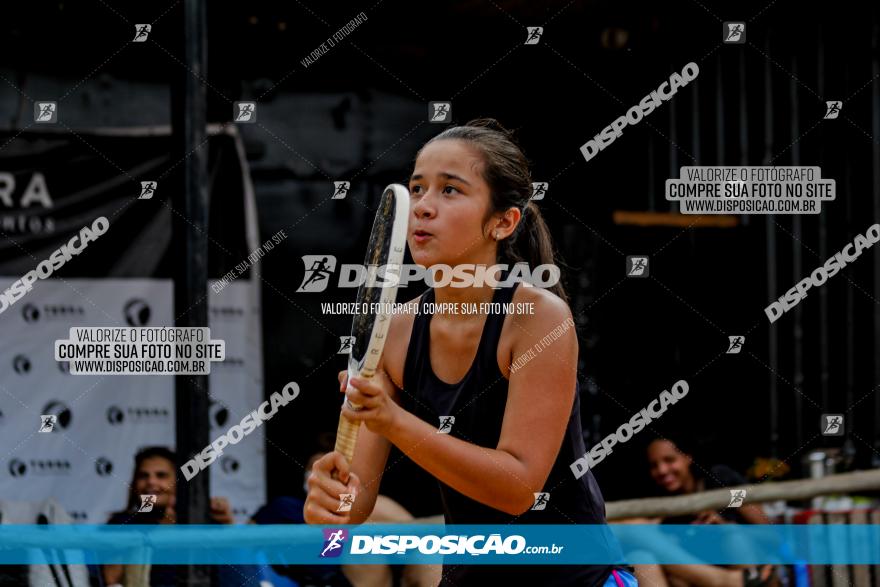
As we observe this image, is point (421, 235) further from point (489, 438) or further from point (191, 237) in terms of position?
point (191, 237)

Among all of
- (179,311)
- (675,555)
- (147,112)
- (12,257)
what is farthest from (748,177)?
(12,257)

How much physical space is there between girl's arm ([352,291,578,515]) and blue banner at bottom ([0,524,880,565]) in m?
0.33

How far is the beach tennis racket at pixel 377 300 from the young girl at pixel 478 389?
51mm

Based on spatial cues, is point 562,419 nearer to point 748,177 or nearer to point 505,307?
point 505,307

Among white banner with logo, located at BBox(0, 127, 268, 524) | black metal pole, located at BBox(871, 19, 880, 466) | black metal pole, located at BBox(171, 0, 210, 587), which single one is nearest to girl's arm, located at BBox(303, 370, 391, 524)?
black metal pole, located at BBox(171, 0, 210, 587)

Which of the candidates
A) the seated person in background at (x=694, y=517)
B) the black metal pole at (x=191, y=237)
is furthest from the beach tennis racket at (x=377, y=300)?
the seated person in background at (x=694, y=517)

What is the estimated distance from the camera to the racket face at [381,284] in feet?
9.35

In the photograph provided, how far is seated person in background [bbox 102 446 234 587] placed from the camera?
5.56 m

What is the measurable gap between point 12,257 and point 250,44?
184 cm

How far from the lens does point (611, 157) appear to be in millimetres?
7516

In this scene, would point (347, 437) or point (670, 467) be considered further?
point (670, 467)

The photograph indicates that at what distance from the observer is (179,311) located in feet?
15.2

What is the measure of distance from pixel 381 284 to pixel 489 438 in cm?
54

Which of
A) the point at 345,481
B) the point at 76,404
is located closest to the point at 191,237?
the point at 345,481
